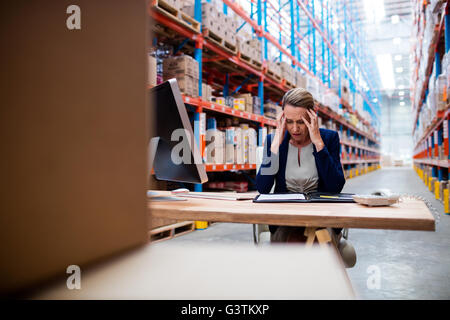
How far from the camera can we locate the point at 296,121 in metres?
1.93

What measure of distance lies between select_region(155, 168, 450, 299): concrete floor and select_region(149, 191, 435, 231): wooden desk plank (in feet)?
3.26

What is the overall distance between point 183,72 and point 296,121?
7.28 ft

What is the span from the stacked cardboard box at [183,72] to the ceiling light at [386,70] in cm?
2454

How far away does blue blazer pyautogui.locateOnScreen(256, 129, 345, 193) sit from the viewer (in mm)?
1928

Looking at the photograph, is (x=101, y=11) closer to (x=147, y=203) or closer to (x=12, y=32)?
(x=12, y=32)

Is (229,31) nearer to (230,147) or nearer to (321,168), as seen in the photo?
(230,147)

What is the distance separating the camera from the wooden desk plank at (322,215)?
991mm

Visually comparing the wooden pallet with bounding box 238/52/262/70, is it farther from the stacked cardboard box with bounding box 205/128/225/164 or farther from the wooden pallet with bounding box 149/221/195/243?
the wooden pallet with bounding box 149/221/195/243

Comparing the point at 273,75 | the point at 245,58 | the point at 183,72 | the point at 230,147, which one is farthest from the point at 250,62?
the point at 183,72

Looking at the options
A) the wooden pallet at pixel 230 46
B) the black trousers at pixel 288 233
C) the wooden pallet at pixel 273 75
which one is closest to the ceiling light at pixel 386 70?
the wooden pallet at pixel 273 75

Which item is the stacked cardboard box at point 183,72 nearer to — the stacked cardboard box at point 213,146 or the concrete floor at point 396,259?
the stacked cardboard box at point 213,146

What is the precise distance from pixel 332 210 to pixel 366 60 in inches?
879
